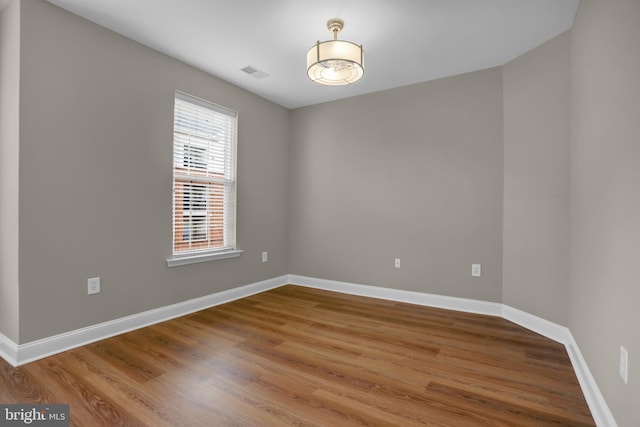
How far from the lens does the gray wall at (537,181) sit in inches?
101

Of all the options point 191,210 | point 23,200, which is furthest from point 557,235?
point 23,200

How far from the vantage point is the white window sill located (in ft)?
9.95

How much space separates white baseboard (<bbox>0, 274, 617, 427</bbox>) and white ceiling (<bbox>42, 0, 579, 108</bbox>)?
2436 millimetres

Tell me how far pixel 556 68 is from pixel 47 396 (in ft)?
14.0

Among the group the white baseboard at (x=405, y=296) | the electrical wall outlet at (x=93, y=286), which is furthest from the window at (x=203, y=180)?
the white baseboard at (x=405, y=296)

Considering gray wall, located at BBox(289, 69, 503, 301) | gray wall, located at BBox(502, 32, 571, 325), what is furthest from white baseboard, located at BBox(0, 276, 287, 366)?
gray wall, located at BBox(502, 32, 571, 325)

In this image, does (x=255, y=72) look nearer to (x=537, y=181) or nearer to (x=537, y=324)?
(x=537, y=181)

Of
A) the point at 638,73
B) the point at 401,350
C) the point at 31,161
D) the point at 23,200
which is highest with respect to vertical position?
the point at 638,73

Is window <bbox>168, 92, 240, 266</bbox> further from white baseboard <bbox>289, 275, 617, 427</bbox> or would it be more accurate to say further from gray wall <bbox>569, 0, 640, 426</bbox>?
gray wall <bbox>569, 0, 640, 426</bbox>

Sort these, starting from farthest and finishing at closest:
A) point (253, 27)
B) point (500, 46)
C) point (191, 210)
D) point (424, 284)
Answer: point (424, 284)
point (191, 210)
point (500, 46)
point (253, 27)

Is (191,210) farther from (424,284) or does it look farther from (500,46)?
(500,46)

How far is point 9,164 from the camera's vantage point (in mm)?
2168

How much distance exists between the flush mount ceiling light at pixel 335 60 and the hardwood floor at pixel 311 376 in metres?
2.12

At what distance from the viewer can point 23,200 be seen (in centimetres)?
210
